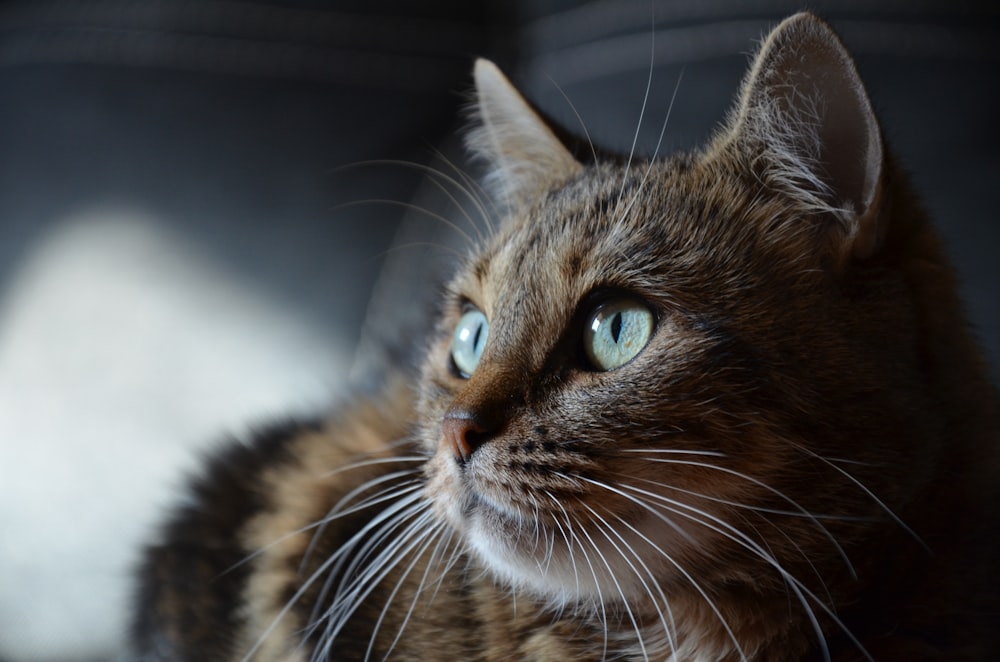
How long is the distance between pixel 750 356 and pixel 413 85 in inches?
43.8

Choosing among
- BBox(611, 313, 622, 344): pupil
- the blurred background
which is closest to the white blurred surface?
the blurred background

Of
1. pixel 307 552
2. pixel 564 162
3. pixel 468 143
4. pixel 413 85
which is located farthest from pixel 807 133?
pixel 413 85

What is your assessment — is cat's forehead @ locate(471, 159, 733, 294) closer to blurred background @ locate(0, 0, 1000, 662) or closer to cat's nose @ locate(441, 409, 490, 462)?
cat's nose @ locate(441, 409, 490, 462)

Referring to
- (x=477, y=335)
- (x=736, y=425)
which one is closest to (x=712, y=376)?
(x=736, y=425)

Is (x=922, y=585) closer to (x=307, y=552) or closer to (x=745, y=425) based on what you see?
(x=745, y=425)

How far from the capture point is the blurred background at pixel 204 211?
130 cm

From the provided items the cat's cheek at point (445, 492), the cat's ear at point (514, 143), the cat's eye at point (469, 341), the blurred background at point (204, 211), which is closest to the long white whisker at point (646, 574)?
the cat's cheek at point (445, 492)

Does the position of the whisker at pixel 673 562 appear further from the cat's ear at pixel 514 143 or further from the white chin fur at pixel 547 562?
the cat's ear at pixel 514 143

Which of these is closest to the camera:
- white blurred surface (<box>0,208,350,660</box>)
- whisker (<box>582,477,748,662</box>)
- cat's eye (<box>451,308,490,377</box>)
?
whisker (<box>582,477,748,662</box>)

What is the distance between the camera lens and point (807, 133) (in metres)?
0.67

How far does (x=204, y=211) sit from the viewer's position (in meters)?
1.50

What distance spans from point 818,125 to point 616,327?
22 centimetres

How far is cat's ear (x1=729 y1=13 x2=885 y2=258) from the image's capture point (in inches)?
24.8

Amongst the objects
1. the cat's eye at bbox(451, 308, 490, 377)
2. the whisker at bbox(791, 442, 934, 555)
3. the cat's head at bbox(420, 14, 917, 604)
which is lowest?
the whisker at bbox(791, 442, 934, 555)
